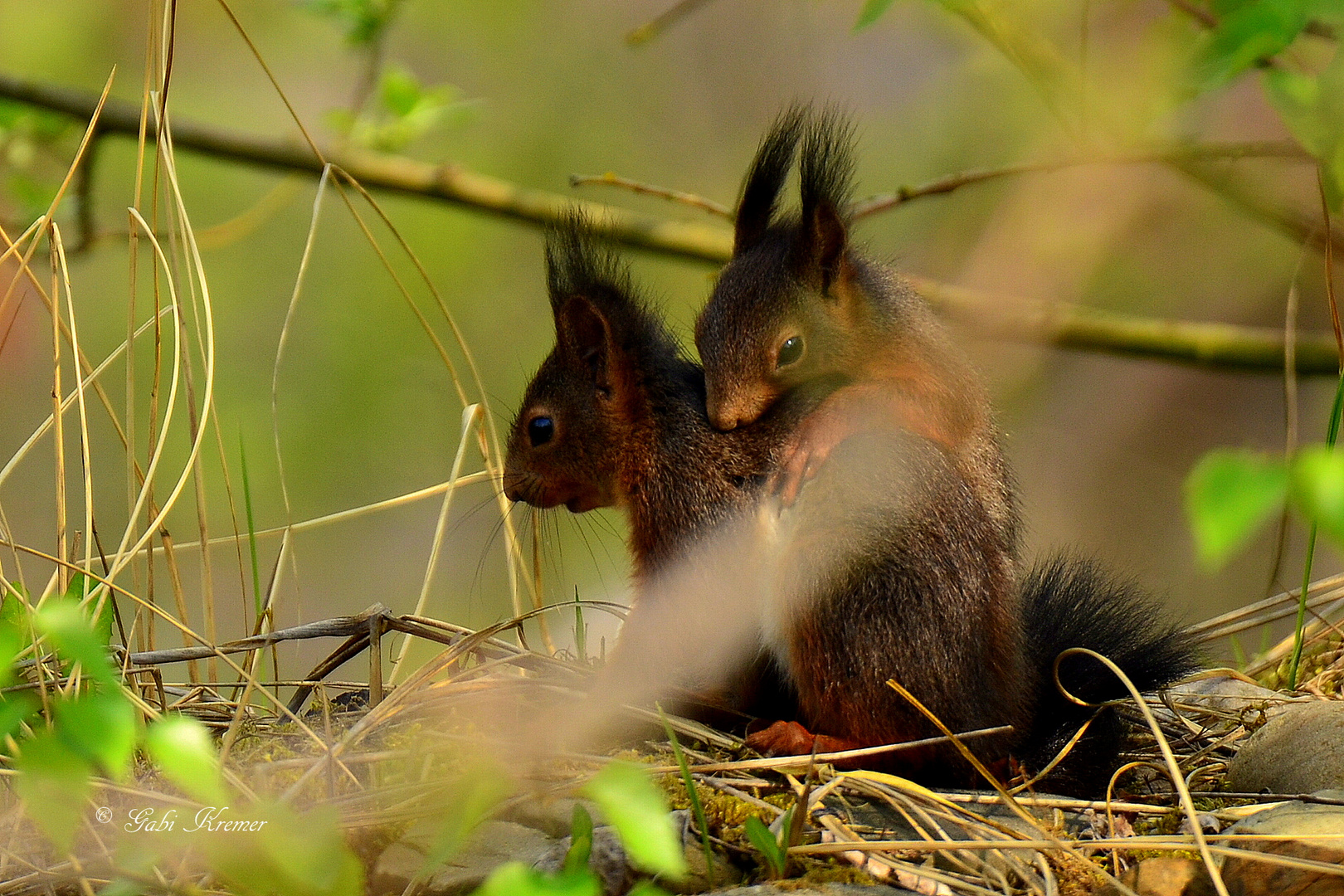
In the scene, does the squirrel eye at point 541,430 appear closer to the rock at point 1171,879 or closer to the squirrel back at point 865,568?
the squirrel back at point 865,568

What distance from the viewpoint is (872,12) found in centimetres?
189

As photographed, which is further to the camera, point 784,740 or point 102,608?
point 784,740

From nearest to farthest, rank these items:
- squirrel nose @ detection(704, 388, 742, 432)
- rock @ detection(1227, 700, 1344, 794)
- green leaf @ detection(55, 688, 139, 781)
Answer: green leaf @ detection(55, 688, 139, 781) → rock @ detection(1227, 700, 1344, 794) → squirrel nose @ detection(704, 388, 742, 432)

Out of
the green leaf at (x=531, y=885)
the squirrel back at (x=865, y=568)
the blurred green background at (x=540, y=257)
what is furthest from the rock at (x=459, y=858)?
the blurred green background at (x=540, y=257)

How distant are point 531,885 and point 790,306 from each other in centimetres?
159

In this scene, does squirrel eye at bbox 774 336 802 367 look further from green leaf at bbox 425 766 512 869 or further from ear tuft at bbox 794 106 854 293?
green leaf at bbox 425 766 512 869

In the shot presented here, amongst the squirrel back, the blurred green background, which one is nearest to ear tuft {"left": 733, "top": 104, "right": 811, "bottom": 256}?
the squirrel back

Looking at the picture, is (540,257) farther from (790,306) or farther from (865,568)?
(865,568)

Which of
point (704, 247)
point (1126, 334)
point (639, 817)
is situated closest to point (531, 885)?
point (639, 817)

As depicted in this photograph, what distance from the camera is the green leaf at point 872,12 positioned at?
1876 mm

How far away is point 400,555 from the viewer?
6.20 meters

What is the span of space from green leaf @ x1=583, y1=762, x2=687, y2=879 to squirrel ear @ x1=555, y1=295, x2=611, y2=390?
1.60 m

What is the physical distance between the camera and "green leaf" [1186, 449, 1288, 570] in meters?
0.69

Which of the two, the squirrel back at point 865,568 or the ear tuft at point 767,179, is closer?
the squirrel back at point 865,568
